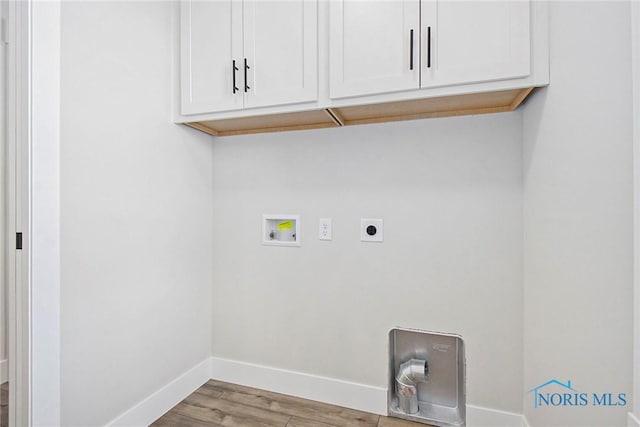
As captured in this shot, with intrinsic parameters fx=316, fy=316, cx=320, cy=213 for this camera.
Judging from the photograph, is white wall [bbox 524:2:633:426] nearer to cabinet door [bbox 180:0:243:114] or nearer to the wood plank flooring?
the wood plank flooring

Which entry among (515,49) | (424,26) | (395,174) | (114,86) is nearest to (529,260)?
(395,174)

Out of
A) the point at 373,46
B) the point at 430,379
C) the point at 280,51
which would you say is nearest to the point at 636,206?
the point at 373,46

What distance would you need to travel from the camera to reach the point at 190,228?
5.89 feet

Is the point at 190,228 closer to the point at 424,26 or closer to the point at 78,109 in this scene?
the point at 78,109

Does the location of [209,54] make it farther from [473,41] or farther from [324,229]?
[473,41]

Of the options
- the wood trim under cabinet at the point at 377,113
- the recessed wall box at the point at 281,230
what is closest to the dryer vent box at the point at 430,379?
the recessed wall box at the point at 281,230

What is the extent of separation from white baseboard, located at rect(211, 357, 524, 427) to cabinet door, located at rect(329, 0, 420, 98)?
1501 mm

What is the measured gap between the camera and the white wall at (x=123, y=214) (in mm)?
1216

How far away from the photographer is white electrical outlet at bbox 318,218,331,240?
1739 millimetres

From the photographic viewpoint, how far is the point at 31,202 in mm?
1085

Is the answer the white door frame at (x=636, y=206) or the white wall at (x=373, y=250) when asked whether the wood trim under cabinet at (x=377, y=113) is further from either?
the white door frame at (x=636, y=206)

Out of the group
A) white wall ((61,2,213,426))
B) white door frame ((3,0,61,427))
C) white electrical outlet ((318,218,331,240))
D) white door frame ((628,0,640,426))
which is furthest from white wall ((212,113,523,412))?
white door frame ((3,0,61,427))

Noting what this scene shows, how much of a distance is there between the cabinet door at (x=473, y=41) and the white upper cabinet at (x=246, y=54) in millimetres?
490

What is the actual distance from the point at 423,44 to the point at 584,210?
0.83 metres
